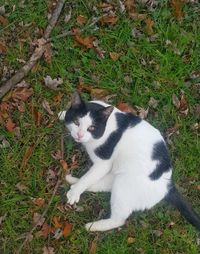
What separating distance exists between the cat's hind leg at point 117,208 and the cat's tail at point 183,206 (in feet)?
1.29

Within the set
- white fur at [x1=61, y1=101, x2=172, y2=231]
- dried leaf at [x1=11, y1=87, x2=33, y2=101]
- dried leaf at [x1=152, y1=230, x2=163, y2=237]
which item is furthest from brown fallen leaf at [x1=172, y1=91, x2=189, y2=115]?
dried leaf at [x1=11, y1=87, x2=33, y2=101]

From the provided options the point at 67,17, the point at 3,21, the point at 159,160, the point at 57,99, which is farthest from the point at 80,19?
the point at 159,160

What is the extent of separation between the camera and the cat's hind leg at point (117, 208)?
462 cm

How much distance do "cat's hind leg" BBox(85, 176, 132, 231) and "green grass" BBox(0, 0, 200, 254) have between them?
169 millimetres

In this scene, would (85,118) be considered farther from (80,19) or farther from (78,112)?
(80,19)

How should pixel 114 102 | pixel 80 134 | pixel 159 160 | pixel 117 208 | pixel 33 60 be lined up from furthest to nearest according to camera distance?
pixel 114 102 < pixel 33 60 < pixel 117 208 < pixel 159 160 < pixel 80 134

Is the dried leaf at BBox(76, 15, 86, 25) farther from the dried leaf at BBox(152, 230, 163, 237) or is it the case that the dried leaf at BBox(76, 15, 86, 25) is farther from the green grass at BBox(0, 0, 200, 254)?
the dried leaf at BBox(152, 230, 163, 237)

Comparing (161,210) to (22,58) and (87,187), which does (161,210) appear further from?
(22,58)

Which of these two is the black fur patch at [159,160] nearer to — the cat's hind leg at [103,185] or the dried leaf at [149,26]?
the cat's hind leg at [103,185]

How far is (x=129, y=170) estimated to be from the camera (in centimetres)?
460

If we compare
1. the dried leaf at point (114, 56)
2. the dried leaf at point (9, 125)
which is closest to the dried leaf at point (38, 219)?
the dried leaf at point (9, 125)

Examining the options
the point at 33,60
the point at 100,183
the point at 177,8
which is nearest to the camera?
the point at 100,183

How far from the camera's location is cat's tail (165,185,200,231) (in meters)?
4.75

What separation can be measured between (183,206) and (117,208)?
0.61 m
